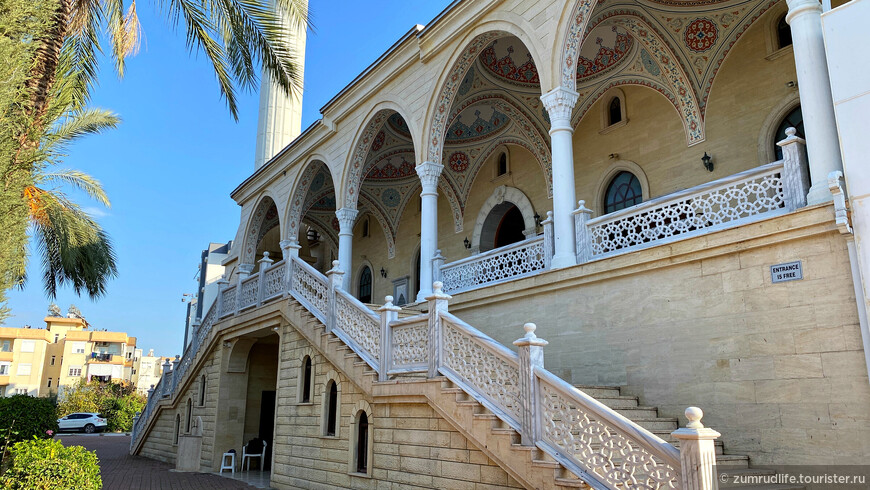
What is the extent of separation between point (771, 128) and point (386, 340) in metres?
6.74

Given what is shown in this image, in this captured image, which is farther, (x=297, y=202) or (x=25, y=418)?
(x=297, y=202)

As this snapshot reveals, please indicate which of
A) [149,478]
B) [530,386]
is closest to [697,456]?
[530,386]

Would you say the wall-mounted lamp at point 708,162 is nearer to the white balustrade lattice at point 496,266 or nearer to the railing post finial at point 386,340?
the white balustrade lattice at point 496,266

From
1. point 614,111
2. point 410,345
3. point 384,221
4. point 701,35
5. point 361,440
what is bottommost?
point 361,440

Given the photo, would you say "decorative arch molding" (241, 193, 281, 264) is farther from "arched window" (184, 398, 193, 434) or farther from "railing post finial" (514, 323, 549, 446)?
"railing post finial" (514, 323, 549, 446)

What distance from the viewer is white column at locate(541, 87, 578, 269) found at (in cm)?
838

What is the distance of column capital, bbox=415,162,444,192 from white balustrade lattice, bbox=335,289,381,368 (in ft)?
9.70

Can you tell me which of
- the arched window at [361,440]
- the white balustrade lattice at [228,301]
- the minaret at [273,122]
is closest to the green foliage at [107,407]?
the minaret at [273,122]

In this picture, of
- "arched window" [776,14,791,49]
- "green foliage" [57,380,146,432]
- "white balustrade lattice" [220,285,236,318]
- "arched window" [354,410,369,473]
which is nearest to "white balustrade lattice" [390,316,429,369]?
"arched window" [354,410,369,473]

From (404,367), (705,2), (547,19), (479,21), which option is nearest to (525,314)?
(404,367)

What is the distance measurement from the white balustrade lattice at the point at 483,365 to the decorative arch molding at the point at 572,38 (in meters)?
4.06

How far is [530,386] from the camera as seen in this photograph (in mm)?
5574

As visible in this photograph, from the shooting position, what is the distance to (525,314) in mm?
8836

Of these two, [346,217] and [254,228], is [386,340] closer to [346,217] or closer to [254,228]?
[346,217]
